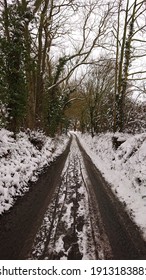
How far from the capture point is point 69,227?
5.21 m

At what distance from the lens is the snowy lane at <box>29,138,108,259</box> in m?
4.20

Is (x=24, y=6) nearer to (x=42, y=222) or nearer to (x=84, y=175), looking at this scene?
(x=84, y=175)

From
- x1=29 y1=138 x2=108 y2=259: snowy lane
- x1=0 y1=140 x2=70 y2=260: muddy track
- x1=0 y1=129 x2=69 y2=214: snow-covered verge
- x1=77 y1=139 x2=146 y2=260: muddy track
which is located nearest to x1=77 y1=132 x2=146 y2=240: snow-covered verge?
x1=77 y1=139 x2=146 y2=260: muddy track

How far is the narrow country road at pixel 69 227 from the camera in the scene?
4250 millimetres

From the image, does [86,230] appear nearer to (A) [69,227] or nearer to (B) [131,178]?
(A) [69,227]

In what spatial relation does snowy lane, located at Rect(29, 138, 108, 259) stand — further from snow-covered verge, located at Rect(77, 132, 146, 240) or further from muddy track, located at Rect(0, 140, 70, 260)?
snow-covered verge, located at Rect(77, 132, 146, 240)

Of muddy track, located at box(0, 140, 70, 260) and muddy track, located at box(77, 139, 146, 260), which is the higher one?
muddy track, located at box(0, 140, 70, 260)

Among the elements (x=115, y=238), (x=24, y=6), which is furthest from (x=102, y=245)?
(x=24, y=6)

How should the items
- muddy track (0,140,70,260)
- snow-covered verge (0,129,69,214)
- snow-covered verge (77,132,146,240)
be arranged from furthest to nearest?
snow-covered verge (0,129,69,214), snow-covered verge (77,132,146,240), muddy track (0,140,70,260)

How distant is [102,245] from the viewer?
177 inches

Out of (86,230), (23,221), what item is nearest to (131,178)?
(86,230)

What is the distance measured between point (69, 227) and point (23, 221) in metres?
1.13

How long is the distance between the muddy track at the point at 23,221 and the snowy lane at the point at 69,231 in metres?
0.18

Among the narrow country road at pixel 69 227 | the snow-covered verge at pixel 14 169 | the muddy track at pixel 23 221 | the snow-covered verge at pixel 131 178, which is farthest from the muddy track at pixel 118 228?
the snow-covered verge at pixel 14 169
